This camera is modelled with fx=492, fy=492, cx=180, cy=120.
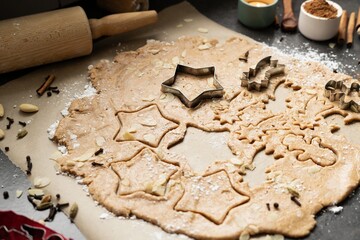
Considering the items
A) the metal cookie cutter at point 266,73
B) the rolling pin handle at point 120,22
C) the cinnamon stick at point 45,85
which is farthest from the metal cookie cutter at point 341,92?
the cinnamon stick at point 45,85

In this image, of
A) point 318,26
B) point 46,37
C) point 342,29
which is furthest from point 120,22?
point 342,29

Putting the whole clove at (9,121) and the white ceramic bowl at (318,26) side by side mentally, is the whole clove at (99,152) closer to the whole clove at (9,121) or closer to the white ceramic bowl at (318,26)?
the whole clove at (9,121)

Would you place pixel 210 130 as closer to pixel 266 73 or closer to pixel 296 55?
pixel 266 73

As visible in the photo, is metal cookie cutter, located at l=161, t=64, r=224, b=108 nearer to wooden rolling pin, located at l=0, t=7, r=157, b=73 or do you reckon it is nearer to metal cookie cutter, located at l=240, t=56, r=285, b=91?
metal cookie cutter, located at l=240, t=56, r=285, b=91

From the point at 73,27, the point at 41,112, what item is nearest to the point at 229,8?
the point at 73,27

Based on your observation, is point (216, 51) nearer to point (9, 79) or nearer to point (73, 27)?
point (73, 27)

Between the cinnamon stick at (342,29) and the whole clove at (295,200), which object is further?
the cinnamon stick at (342,29)
